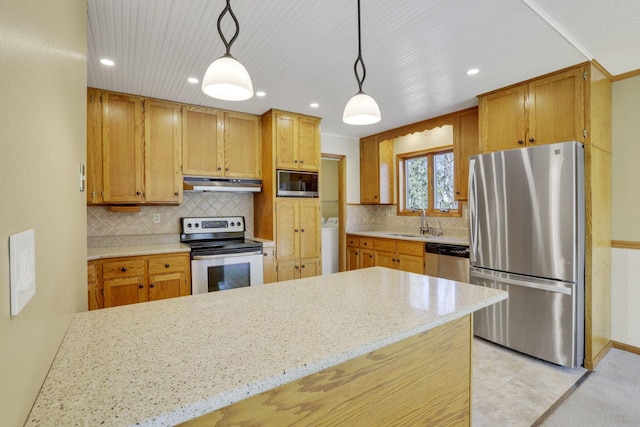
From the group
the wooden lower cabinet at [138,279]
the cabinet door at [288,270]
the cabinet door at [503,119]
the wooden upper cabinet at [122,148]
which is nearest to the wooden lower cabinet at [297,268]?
the cabinet door at [288,270]

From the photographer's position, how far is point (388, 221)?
5027 millimetres

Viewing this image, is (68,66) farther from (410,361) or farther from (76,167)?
(410,361)

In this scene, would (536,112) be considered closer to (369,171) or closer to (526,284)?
(526,284)

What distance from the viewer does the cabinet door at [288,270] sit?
3.66m

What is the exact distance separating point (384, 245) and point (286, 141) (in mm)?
1905

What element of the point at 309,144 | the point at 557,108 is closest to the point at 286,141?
the point at 309,144

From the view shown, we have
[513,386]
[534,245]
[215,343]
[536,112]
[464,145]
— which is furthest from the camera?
[464,145]

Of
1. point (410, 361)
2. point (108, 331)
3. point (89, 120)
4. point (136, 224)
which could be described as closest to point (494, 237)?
point (410, 361)

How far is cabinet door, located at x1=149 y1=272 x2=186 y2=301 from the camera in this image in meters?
2.91

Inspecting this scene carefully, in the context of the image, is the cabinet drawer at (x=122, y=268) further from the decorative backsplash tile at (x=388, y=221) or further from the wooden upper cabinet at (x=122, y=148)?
the decorative backsplash tile at (x=388, y=221)

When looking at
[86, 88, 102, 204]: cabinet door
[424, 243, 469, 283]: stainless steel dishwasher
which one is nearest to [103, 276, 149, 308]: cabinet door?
[86, 88, 102, 204]: cabinet door

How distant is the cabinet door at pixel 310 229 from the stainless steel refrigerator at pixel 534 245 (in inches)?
71.2

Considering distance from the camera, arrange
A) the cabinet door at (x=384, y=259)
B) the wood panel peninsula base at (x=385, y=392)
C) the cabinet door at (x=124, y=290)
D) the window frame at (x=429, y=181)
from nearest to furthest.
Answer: the wood panel peninsula base at (x=385, y=392) → the cabinet door at (x=124, y=290) → the cabinet door at (x=384, y=259) → the window frame at (x=429, y=181)

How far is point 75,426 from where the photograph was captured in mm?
517
